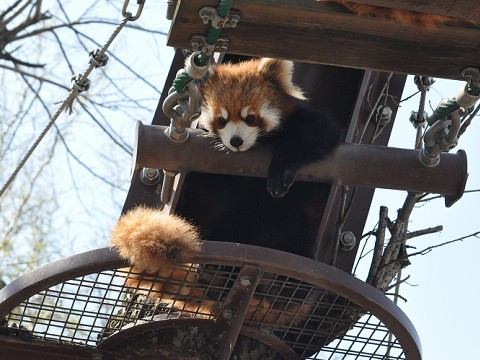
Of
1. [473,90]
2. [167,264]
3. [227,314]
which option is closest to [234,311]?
[227,314]

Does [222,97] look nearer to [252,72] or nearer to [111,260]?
[252,72]

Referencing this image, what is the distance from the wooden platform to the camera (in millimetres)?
2451

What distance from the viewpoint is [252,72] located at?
3.86 metres

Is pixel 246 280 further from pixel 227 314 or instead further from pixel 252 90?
pixel 252 90

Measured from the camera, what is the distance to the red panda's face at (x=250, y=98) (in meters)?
3.60

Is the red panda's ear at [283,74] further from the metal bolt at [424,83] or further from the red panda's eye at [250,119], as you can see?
the metal bolt at [424,83]

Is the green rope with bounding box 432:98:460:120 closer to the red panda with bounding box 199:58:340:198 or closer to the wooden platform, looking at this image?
the wooden platform

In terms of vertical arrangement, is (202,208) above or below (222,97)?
below

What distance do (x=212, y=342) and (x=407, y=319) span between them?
27.0 inches

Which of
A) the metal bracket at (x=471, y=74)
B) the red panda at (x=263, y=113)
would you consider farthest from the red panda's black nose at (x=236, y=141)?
the metal bracket at (x=471, y=74)

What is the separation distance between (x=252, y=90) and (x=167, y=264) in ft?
4.73

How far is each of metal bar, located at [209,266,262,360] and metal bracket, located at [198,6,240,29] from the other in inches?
26.8

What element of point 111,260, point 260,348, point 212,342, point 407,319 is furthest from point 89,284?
point 407,319

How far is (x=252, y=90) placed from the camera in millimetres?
3756
